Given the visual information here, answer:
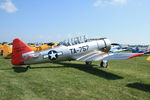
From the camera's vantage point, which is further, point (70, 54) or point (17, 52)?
point (70, 54)

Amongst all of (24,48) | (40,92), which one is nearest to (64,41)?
(24,48)

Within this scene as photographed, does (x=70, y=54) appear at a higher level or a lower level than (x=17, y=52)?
lower

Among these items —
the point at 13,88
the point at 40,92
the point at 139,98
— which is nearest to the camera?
the point at 139,98

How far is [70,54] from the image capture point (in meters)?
11.1

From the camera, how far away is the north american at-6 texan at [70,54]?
945 centimetres

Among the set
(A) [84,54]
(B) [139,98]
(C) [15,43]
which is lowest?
(B) [139,98]

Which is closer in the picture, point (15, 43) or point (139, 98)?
point (139, 98)

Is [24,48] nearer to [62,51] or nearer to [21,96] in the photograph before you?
[62,51]

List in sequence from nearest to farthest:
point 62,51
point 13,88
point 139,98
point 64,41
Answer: point 139,98 → point 13,88 → point 62,51 → point 64,41

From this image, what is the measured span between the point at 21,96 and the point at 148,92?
4230 mm

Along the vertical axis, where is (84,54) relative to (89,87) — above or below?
above

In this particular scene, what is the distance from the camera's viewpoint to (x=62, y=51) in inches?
422

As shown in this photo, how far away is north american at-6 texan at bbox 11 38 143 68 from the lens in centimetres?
Result: 945

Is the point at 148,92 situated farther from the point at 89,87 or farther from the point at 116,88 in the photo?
the point at 89,87
